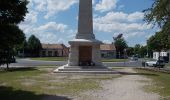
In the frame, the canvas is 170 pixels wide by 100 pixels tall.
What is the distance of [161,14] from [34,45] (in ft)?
380

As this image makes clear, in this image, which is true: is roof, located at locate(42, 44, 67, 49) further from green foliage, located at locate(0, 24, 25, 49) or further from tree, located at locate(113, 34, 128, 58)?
green foliage, located at locate(0, 24, 25, 49)

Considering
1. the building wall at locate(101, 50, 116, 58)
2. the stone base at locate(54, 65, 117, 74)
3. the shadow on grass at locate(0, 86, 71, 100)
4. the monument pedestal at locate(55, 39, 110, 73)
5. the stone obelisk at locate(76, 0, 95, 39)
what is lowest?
the shadow on grass at locate(0, 86, 71, 100)

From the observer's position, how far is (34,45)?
432 ft

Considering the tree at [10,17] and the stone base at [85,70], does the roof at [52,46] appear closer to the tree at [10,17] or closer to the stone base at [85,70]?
the stone base at [85,70]

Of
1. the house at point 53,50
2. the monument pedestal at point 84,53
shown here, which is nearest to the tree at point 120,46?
the house at point 53,50

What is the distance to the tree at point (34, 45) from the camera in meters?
130

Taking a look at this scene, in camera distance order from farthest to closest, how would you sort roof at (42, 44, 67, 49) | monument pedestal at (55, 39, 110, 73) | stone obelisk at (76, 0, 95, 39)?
roof at (42, 44, 67, 49) → stone obelisk at (76, 0, 95, 39) → monument pedestal at (55, 39, 110, 73)

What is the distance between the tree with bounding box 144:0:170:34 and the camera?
17219mm

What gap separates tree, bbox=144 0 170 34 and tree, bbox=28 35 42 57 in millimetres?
111996

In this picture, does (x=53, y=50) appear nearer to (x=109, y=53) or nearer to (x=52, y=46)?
(x=52, y=46)

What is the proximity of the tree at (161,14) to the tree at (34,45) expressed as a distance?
112m

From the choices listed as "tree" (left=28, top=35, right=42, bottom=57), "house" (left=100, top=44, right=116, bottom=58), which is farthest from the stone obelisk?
"tree" (left=28, top=35, right=42, bottom=57)

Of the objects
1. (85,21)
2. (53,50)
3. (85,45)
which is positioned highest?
(85,21)

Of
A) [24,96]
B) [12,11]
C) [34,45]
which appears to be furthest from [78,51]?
[34,45]
